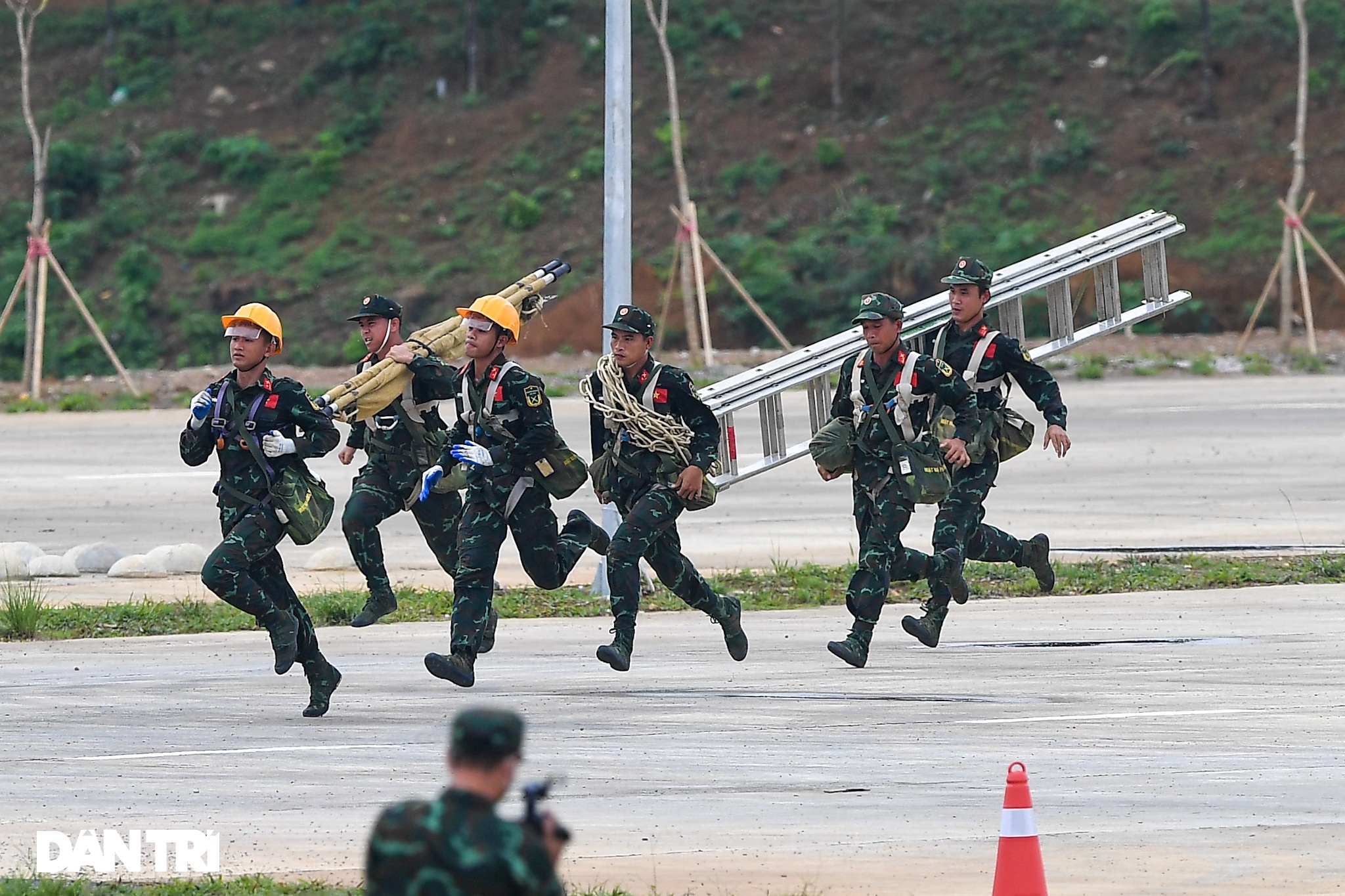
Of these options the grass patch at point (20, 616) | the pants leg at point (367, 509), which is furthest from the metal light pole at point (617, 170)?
the grass patch at point (20, 616)

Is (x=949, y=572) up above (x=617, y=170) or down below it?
below

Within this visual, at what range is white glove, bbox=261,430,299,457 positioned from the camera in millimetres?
9602

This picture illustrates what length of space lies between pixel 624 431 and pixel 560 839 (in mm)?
6967

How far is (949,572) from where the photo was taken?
11367 mm

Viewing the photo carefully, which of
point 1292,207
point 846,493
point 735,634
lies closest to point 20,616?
point 735,634

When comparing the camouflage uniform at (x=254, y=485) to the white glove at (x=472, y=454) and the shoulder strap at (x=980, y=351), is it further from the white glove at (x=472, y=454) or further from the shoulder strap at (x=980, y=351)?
the shoulder strap at (x=980, y=351)

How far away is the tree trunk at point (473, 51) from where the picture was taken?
2030 inches

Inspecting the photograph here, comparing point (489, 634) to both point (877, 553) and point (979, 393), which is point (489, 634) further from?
point (979, 393)

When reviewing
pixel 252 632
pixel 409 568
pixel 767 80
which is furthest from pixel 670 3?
pixel 252 632

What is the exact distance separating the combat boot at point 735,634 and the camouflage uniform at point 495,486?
1242 mm

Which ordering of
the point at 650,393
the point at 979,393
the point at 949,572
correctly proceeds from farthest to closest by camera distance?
the point at 979,393, the point at 949,572, the point at 650,393

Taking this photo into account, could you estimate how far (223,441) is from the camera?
972 centimetres

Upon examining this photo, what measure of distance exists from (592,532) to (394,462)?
1.60 metres

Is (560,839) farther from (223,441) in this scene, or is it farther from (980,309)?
(980,309)
